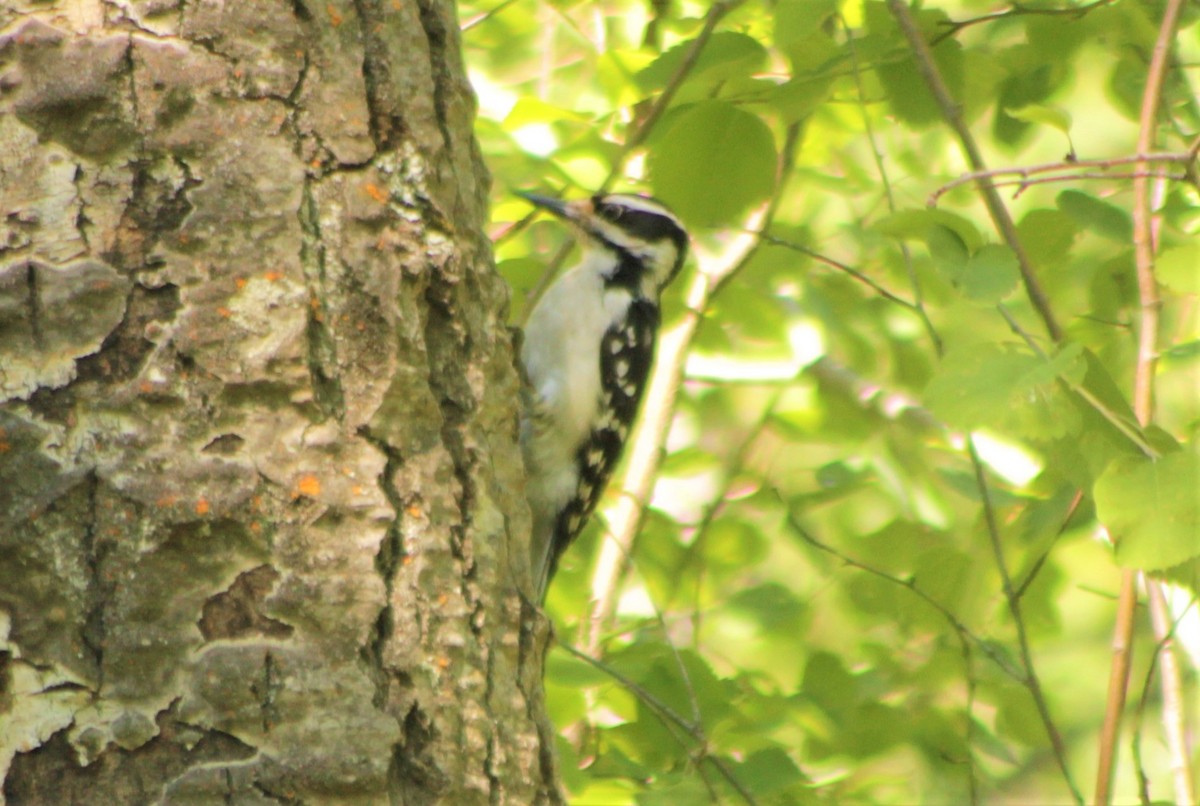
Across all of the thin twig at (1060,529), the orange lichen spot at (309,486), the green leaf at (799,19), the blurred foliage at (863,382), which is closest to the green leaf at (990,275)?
the blurred foliage at (863,382)

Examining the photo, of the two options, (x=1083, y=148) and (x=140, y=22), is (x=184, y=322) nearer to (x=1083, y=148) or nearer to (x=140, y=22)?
(x=140, y=22)

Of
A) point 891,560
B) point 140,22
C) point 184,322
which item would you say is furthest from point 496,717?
point 891,560

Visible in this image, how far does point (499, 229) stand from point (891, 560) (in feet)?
6.75

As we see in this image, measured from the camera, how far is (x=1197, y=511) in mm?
2312

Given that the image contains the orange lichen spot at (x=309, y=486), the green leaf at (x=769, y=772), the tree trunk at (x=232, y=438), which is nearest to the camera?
the tree trunk at (x=232, y=438)

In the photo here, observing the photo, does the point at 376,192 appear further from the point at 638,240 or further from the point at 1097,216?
the point at 638,240

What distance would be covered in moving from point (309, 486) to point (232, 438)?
0.43 feet

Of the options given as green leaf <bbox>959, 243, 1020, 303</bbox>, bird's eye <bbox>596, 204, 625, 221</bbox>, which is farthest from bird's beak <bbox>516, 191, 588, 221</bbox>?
green leaf <bbox>959, 243, 1020, 303</bbox>

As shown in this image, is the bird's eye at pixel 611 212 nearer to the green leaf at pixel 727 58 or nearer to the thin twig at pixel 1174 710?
the green leaf at pixel 727 58

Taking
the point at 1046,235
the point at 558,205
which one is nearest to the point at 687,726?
the point at 1046,235

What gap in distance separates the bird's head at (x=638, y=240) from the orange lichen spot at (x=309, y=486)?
106 inches

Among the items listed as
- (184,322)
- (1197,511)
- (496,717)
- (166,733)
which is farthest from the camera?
(1197,511)

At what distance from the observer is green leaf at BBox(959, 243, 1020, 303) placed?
2498 millimetres

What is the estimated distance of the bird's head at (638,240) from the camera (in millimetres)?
4555
